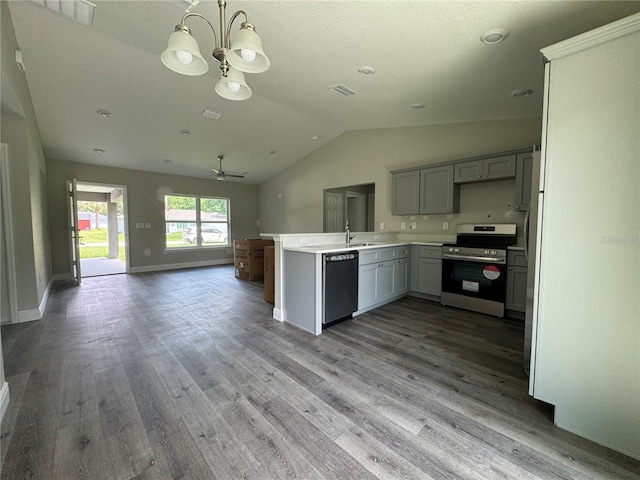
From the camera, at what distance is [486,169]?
3.81m

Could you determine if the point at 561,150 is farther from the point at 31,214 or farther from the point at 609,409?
the point at 31,214

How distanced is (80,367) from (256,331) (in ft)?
5.06

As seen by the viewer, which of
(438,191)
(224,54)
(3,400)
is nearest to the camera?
(224,54)

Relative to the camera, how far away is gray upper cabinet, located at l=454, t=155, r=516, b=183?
3.62 meters

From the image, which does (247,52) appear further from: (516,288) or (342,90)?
(516,288)

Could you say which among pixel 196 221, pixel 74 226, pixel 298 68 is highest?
pixel 298 68

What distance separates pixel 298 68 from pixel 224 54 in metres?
1.69

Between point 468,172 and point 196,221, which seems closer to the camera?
point 468,172

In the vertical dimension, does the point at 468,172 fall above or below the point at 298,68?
below

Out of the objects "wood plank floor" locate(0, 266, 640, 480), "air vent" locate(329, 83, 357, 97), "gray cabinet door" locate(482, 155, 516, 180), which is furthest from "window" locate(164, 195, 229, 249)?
"gray cabinet door" locate(482, 155, 516, 180)

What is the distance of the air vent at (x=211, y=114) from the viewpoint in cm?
435

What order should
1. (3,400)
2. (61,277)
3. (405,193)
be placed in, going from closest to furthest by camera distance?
(3,400) → (405,193) → (61,277)

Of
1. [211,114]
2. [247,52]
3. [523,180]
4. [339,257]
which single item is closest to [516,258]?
[523,180]

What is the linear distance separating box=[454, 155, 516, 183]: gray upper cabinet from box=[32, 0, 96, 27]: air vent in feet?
15.4
